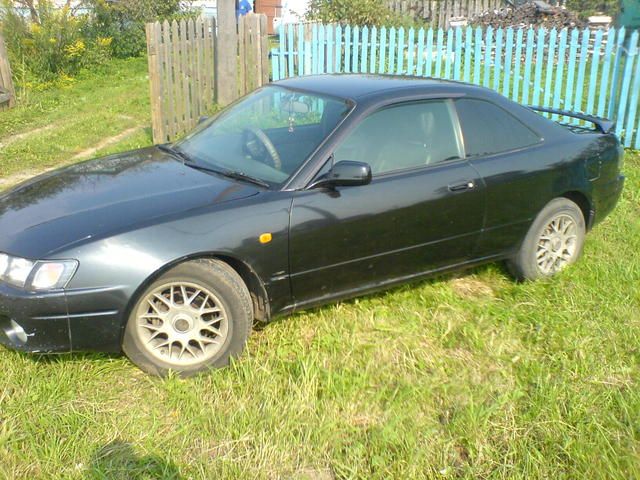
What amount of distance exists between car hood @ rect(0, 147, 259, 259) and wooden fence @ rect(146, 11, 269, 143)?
13.6 ft

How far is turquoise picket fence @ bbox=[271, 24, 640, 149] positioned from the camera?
29.6 ft

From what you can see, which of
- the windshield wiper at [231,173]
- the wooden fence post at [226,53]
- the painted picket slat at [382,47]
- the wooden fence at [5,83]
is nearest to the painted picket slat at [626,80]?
the painted picket slat at [382,47]

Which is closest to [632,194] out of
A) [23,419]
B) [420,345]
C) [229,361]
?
[420,345]

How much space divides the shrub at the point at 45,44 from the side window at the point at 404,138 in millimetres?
10833

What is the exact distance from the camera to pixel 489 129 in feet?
14.5

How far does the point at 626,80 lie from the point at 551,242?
17.3 ft

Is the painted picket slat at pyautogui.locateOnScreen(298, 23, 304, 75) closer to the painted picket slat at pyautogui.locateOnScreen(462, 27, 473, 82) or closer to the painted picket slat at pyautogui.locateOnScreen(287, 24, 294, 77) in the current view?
the painted picket slat at pyautogui.locateOnScreen(287, 24, 294, 77)

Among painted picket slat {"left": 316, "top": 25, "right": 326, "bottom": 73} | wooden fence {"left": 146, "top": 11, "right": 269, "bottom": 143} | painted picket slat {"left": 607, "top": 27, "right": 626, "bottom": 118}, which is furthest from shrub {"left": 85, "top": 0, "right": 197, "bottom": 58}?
painted picket slat {"left": 607, "top": 27, "right": 626, "bottom": 118}

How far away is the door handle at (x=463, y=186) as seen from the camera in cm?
412

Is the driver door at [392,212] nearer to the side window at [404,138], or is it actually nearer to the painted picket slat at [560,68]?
the side window at [404,138]

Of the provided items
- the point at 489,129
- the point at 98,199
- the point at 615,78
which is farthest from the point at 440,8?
the point at 98,199

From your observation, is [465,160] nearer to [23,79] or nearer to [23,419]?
[23,419]

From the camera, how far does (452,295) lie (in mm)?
4500

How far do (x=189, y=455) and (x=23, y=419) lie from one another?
821 millimetres
